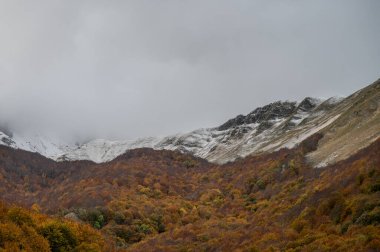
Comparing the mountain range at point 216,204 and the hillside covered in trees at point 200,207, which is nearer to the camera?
the hillside covered in trees at point 200,207

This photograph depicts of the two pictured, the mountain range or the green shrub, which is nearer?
the green shrub

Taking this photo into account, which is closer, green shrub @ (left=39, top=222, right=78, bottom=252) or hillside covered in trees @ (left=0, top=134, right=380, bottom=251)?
green shrub @ (left=39, top=222, right=78, bottom=252)

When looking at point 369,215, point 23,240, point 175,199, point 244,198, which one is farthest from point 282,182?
point 23,240

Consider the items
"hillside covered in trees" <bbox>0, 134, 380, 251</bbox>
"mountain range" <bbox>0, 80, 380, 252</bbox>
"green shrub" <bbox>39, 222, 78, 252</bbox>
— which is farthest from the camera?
"mountain range" <bbox>0, 80, 380, 252</bbox>

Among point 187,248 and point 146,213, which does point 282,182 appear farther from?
point 187,248

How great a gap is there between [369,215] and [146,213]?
32832mm

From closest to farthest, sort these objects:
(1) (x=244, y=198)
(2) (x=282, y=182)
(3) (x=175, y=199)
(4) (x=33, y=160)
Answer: (2) (x=282, y=182), (1) (x=244, y=198), (3) (x=175, y=199), (4) (x=33, y=160)

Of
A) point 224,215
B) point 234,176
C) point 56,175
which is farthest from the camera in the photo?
point 56,175

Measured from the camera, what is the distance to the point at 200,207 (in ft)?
171

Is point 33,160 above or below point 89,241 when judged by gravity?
above

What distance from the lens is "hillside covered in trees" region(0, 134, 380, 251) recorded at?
20297 millimetres

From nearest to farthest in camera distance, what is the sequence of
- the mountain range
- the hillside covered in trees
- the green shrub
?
1. the green shrub
2. the hillside covered in trees
3. the mountain range

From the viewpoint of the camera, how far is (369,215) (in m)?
20.3

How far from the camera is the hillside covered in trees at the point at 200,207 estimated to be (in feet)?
66.6
